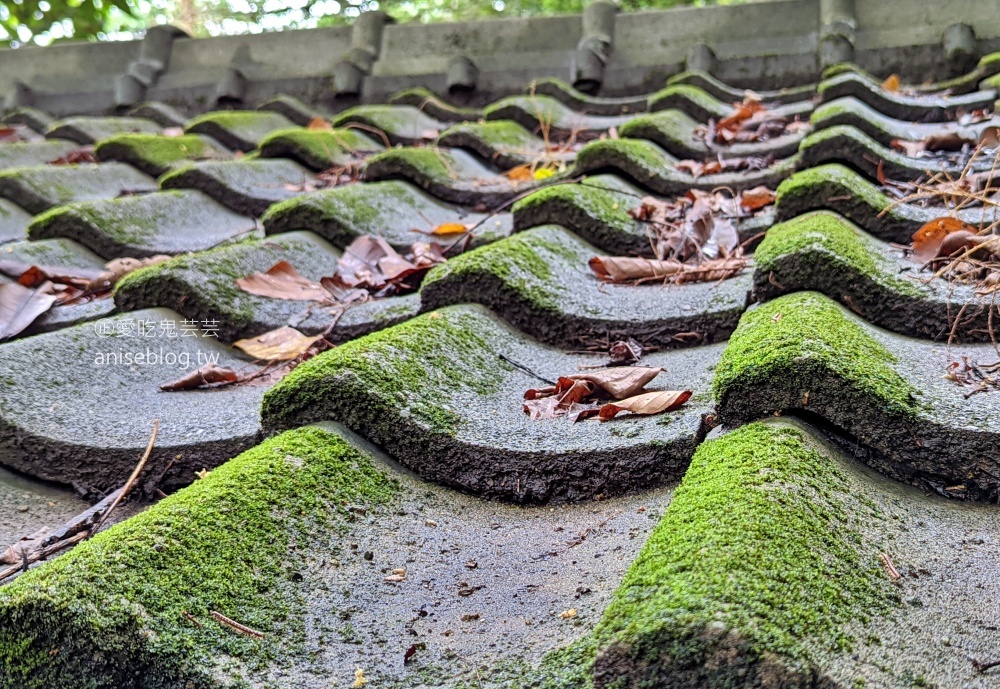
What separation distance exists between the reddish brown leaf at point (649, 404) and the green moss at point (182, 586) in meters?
0.37

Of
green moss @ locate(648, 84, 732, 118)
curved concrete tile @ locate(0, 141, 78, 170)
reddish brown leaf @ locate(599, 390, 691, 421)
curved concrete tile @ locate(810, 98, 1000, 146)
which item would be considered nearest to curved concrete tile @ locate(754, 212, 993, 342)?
reddish brown leaf @ locate(599, 390, 691, 421)

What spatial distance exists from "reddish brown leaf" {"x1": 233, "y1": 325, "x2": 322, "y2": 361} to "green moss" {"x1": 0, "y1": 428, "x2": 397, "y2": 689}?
0.64 m

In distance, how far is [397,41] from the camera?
4867 millimetres

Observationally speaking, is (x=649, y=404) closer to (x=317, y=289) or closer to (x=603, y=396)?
(x=603, y=396)

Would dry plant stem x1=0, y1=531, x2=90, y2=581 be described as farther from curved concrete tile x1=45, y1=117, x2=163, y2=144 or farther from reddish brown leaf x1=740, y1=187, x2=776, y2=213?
curved concrete tile x1=45, y1=117, x2=163, y2=144

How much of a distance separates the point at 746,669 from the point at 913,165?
2.15 meters

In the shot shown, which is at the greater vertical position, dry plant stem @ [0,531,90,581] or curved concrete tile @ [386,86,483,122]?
curved concrete tile @ [386,86,483,122]

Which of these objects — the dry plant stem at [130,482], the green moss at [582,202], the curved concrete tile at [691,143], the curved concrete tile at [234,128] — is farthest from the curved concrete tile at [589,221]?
the curved concrete tile at [234,128]

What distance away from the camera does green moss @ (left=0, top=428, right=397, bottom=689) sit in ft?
3.18

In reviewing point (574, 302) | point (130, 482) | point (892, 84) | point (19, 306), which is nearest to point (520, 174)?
point (574, 302)

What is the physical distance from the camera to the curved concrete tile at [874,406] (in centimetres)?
123

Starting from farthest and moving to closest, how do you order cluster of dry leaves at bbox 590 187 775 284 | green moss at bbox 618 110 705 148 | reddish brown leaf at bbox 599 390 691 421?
1. green moss at bbox 618 110 705 148
2. cluster of dry leaves at bbox 590 187 775 284
3. reddish brown leaf at bbox 599 390 691 421

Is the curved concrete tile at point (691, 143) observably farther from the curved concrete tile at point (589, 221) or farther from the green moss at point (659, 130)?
the curved concrete tile at point (589, 221)

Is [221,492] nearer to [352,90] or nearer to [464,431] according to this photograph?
[464,431]
